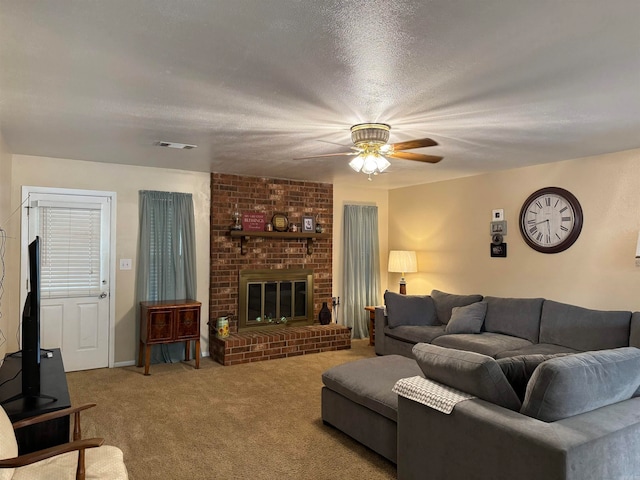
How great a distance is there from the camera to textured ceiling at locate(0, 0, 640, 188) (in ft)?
5.99

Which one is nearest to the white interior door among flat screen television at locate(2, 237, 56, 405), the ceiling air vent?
the ceiling air vent

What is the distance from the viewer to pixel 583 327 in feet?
13.9

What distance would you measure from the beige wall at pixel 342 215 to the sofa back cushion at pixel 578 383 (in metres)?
4.70

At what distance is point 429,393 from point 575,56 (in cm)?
186

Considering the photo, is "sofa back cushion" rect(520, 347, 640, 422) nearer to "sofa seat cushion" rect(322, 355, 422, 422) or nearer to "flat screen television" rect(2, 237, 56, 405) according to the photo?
"sofa seat cushion" rect(322, 355, 422, 422)

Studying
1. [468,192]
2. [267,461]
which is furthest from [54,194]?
[468,192]

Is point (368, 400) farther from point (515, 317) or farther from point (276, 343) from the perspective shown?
point (276, 343)

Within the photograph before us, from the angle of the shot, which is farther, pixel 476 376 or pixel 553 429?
pixel 476 376

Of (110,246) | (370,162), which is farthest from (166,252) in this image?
(370,162)

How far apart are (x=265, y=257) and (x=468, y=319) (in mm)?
2725

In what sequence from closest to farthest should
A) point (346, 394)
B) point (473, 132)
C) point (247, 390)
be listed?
point (346, 394) < point (473, 132) < point (247, 390)

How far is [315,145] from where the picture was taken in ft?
13.6

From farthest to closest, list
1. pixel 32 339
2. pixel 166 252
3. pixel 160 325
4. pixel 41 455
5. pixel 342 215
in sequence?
pixel 342 215
pixel 166 252
pixel 160 325
pixel 32 339
pixel 41 455

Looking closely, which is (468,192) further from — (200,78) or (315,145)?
(200,78)
